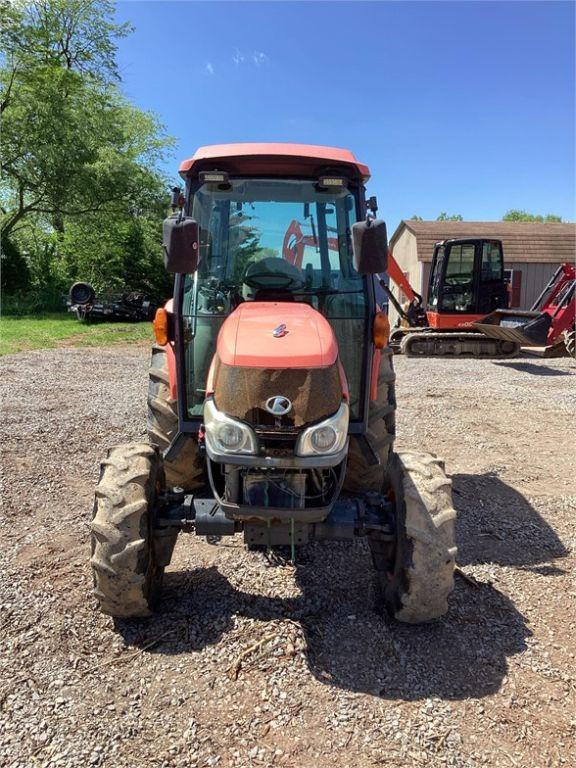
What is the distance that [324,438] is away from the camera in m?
2.71

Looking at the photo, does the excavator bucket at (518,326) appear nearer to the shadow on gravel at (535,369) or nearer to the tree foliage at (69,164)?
the shadow on gravel at (535,369)

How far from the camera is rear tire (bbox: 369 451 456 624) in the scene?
2811 millimetres

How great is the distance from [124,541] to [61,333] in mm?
14295

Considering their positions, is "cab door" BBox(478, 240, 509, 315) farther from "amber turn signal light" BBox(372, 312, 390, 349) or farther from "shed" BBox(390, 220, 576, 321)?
"amber turn signal light" BBox(372, 312, 390, 349)

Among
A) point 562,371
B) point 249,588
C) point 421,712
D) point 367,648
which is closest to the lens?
point 421,712

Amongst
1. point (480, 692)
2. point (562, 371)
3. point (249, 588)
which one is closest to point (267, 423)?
point (249, 588)

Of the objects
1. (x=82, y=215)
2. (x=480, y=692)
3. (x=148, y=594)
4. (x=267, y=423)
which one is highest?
(x=82, y=215)

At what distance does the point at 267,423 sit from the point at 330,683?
120cm

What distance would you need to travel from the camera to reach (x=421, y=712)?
2447 mm

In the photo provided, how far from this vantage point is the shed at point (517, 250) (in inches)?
901

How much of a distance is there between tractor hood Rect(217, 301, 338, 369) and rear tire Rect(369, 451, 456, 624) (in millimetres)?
803

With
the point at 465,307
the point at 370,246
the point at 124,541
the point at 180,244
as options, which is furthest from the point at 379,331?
the point at 465,307

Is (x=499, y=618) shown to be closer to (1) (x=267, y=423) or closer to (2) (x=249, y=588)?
(2) (x=249, y=588)

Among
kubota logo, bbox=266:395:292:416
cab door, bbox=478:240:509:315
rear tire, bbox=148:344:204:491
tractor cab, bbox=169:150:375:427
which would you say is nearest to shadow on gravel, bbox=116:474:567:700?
rear tire, bbox=148:344:204:491
